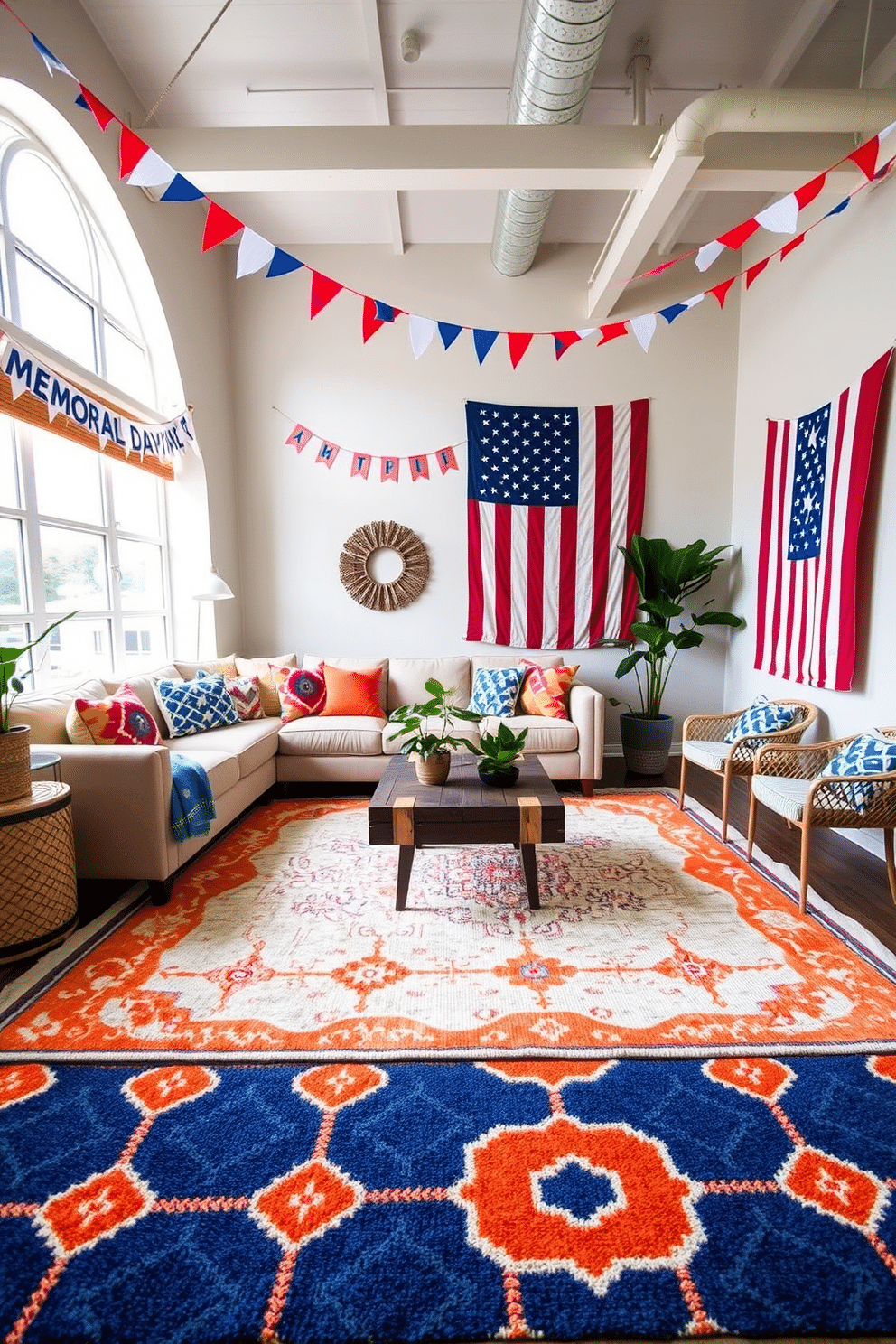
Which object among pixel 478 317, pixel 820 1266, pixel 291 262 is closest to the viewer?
pixel 820 1266

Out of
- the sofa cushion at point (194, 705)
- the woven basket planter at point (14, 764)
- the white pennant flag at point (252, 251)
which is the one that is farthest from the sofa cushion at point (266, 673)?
the white pennant flag at point (252, 251)

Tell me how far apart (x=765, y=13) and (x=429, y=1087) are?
14.3 ft

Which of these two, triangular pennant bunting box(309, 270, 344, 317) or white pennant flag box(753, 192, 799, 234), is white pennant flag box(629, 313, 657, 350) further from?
triangular pennant bunting box(309, 270, 344, 317)

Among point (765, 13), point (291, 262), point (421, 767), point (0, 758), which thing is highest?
point (765, 13)

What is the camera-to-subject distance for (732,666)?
4965mm

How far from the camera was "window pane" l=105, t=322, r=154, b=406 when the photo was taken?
4.02 meters

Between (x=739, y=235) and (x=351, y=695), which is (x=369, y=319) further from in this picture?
(x=351, y=695)

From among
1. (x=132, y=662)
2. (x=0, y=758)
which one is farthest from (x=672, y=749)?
(x=0, y=758)

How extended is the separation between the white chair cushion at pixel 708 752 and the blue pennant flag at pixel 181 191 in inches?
129

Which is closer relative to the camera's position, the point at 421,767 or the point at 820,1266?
the point at 820,1266

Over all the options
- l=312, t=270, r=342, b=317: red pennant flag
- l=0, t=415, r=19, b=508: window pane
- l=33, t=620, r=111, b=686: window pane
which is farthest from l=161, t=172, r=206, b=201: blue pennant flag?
l=33, t=620, r=111, b=686: window pane

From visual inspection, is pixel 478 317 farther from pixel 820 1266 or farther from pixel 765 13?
pixel 820 1266

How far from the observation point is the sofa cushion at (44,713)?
278 cm

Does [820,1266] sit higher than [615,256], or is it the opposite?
[615,256]
